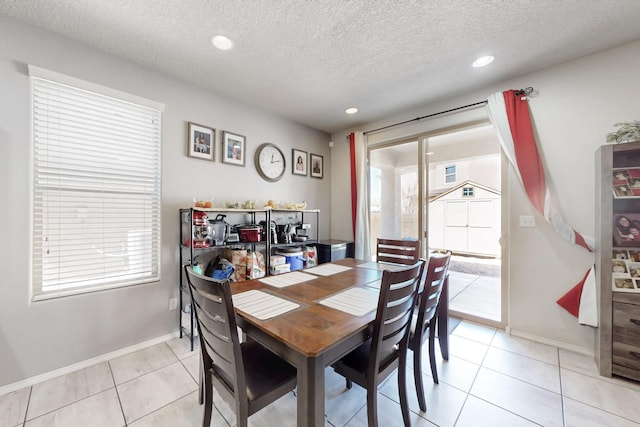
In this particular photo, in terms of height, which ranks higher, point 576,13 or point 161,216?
point 576,13

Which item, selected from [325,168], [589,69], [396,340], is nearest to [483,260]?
[589,69]

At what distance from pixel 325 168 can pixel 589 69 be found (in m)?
3.01

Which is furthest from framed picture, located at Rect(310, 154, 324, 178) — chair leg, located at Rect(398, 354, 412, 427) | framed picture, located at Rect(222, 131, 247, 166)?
chair leg, located at Rect(398, 354, 412, 427)

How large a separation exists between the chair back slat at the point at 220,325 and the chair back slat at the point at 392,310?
612mm

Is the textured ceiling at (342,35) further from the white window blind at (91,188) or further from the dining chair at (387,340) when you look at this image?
the dining chair at (387,340)

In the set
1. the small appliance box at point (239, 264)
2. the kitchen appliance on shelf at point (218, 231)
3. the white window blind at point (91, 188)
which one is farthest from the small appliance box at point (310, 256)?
the white window blind at point (91, 188)

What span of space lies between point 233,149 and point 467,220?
2934 millimetres

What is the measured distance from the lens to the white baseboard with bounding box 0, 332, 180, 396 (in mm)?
1642

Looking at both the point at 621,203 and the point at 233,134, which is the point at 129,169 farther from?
the point at 621,203

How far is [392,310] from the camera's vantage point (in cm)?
113

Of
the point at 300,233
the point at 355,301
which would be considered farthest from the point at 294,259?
the point at 355,301

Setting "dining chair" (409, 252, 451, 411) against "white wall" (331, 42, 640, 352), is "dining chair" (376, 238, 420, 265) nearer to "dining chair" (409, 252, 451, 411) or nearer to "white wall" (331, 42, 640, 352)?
"dining chair" (409, 252, 451, 411)

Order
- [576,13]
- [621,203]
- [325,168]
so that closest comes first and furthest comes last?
[576,13] → [621,203] → [325,168]

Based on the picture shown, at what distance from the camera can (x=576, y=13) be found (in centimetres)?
162
